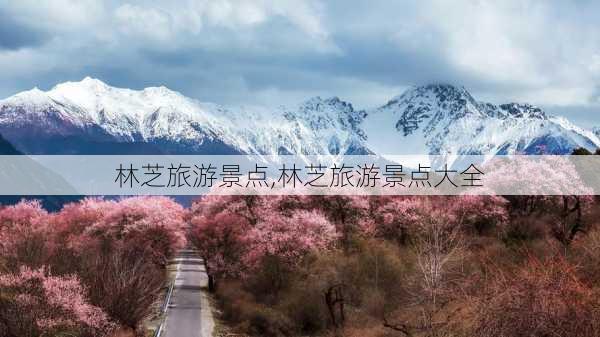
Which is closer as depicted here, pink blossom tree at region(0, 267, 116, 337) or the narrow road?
pink blossom tree at region(0, 267, 116, 337)

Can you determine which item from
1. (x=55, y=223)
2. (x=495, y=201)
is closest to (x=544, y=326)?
(x=495, y=201)

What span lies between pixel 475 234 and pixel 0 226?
48.8 meters

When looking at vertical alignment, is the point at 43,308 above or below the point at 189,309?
above

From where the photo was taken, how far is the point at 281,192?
184 ft

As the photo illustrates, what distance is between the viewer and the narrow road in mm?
42188

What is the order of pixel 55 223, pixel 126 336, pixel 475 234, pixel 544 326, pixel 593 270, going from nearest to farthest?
1. pixel 544 326
2. pixel 593 270
3. pixel 126 336
4. pixel 475 234
5. pixel 55 223

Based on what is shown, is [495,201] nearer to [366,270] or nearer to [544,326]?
[366,270]

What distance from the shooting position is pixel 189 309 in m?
50.5

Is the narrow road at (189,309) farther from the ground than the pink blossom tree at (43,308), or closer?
closer

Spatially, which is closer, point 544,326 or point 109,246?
point 544,326

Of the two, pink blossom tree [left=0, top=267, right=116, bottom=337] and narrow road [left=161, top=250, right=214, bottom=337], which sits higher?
pink blossom tree [left=0, top=267, right=116, bottom=337]

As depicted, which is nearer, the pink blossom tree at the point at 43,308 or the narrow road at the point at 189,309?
the pink blossom tree at the point at 43,308

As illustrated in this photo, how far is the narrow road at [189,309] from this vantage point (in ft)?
138

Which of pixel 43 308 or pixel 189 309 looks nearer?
pixel 43 308
